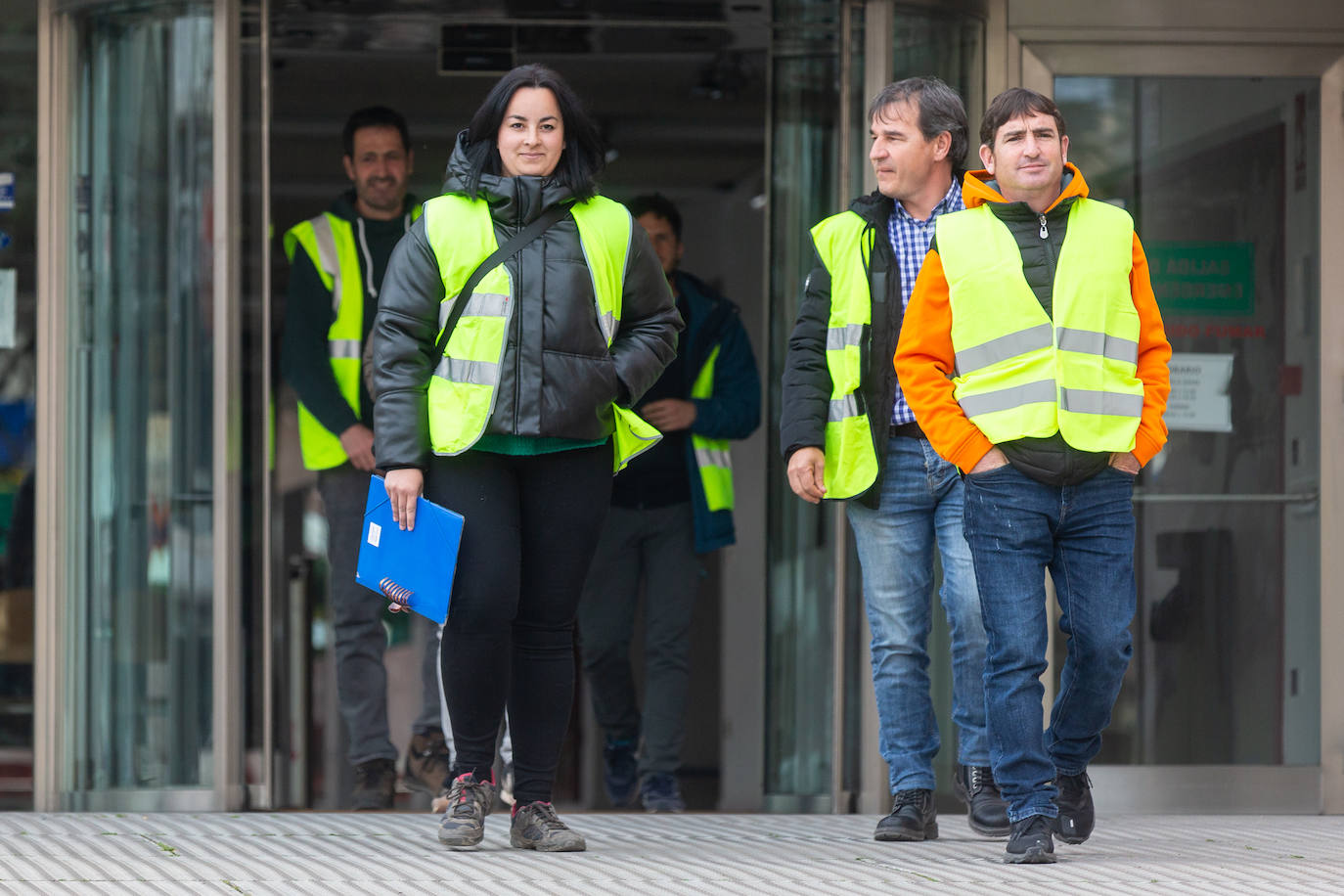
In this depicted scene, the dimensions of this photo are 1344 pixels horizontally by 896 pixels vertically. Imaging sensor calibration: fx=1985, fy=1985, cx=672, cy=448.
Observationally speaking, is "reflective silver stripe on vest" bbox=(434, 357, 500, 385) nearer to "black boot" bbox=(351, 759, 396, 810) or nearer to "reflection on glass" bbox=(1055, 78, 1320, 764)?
"black boot" bbox=(351, 759, 396, 810)

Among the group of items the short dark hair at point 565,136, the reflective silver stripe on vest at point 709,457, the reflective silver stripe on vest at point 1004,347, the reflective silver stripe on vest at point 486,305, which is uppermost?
the short dark hair at point 565,136

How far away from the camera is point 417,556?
4.56 m

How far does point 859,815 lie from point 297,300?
8.06 ft

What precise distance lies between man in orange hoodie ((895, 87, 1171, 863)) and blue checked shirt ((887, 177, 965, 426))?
51 centimetres

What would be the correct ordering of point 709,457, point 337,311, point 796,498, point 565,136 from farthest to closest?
1. point 709,457
2. point 337,311
3. point 796,498
4. point 565,136

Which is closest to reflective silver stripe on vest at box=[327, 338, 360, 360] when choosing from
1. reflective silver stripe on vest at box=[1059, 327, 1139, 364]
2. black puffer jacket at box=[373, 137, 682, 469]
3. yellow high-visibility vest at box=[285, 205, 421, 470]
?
yellow high-visibility vest at box=[285, 205, 421, 470]

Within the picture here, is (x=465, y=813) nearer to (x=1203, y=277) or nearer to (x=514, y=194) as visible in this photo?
(x=514, y=194)

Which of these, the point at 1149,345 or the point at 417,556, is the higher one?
the point at 1149,345

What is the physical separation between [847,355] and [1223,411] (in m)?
1.77

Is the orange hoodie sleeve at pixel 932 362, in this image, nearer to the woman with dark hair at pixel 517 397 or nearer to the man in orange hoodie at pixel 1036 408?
the man in orange hoodie at pixel 1036 408

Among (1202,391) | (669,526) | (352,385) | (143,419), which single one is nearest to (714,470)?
(669,526)

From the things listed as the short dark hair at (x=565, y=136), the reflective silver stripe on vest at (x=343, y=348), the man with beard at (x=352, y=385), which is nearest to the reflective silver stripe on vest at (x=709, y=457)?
the man with beard at (x=352, y=385)

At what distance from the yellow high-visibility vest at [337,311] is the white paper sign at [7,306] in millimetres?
878

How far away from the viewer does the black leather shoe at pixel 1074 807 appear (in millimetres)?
4809
